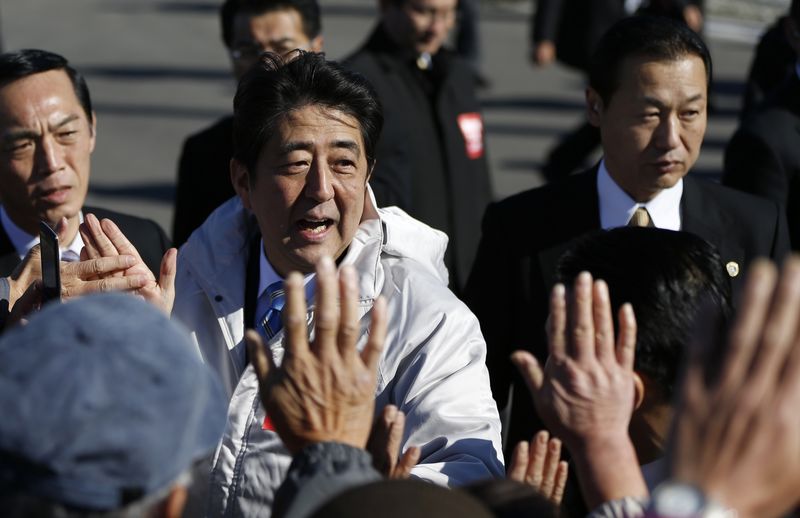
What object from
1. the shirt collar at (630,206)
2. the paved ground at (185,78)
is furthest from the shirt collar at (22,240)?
the paved ground at (185,78)

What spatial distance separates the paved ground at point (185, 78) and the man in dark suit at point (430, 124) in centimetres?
385

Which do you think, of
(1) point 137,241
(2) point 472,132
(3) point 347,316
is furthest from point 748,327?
(2) point 472,132

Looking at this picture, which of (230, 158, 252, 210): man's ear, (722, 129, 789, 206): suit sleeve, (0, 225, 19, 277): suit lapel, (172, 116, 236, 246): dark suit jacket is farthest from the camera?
(172, 116, 236, 246): dark suit jacket

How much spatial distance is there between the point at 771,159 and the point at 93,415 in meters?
3.17

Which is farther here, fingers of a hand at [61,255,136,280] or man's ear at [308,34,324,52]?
man's ear at [308,34,324,52]

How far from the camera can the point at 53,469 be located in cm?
168

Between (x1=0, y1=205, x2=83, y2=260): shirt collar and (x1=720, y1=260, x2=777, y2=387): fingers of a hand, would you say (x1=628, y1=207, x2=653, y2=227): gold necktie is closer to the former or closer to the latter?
(x1=0, y1=205, x2=83, y2=260): shirt collar

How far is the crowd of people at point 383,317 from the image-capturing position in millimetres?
1714

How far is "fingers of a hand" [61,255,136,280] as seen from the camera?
9.55 ft

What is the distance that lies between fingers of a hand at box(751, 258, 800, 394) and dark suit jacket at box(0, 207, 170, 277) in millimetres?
2571

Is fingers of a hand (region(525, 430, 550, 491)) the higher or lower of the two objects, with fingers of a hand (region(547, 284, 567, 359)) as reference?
lower

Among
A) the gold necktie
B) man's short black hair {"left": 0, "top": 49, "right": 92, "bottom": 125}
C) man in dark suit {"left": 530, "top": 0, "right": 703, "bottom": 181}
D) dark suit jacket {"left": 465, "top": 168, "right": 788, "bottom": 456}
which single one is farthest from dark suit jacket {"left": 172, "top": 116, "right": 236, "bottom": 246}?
man in dark suit {"left": 530, "top": 0, "right": 703, "bottom": 181}

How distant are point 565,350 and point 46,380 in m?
0.89

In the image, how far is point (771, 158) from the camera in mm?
4316
